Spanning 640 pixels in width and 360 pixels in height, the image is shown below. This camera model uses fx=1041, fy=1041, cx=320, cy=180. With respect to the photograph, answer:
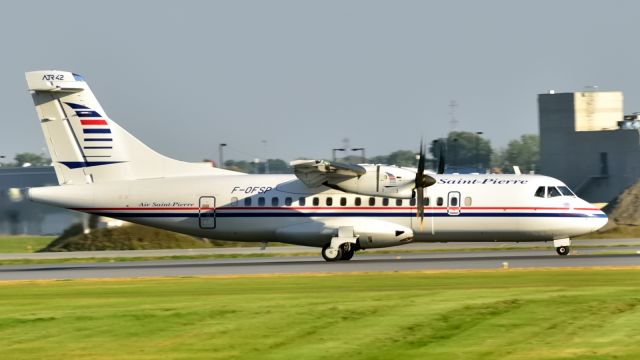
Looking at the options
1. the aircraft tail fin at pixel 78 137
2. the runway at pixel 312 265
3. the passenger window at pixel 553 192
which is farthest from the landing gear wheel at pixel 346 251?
the aircraft tail fin at pixel 78 137

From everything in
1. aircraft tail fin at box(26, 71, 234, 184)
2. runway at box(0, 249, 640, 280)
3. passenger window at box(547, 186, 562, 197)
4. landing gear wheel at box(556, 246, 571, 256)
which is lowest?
runway at box(0, 249, 640, 280)

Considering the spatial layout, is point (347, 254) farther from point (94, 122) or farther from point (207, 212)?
point (94, 122)

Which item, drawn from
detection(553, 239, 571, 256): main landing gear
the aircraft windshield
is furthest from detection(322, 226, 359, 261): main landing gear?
detection(553, 239, 571, 256): main landing gear

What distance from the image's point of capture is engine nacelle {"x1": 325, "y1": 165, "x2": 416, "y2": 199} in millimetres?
40469

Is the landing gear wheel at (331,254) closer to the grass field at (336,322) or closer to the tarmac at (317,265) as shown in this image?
the tarmac at (317,265)

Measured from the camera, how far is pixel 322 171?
40.5m

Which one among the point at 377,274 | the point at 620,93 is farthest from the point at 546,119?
the point at 377,274

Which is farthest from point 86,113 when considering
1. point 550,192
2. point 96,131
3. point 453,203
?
point 550,192

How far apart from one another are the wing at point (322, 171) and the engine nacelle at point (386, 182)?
28cm

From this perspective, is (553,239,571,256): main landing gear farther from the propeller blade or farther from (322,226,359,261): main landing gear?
(322,226,359,261): main landing gear

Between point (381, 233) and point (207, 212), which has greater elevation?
point (207, 212)

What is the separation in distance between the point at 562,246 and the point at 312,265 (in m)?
10.2

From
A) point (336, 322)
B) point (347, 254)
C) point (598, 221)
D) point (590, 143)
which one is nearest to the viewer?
point (336, 322)

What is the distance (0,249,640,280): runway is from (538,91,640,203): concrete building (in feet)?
212
